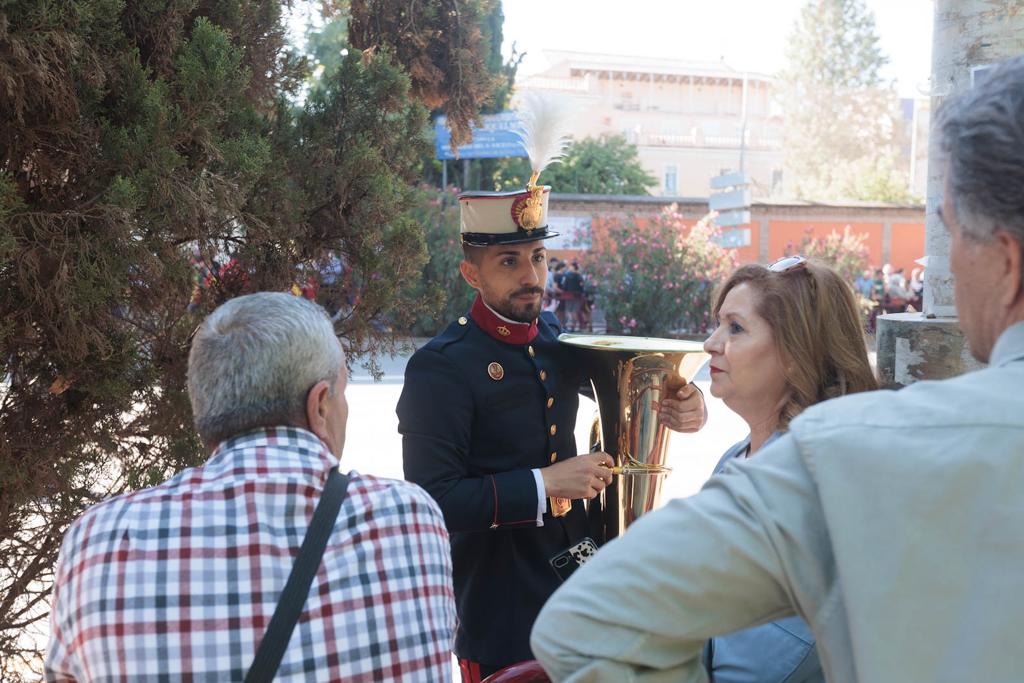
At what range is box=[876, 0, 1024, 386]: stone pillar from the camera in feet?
12.4

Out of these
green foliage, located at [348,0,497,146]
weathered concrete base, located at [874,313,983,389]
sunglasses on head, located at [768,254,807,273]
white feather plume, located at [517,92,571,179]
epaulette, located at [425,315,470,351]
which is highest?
green foliage, located at [348,0,497,146]

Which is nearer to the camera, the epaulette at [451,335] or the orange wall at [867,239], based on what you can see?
the epaulette at [451,335]

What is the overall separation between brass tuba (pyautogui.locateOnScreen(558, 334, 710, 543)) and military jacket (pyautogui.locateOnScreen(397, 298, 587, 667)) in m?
0.19

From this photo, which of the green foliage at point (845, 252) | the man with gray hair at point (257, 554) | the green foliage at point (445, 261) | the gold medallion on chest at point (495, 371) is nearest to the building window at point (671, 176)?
the green foliage at point (845, 252)

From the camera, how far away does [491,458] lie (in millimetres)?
2699

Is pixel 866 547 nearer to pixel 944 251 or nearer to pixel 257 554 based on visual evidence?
pixel 257 554

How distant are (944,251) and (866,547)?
353 centimetres

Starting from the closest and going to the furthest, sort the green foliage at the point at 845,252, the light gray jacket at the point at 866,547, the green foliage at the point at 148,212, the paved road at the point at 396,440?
the light gray jacket at the point at 866,547, the green foliage at the point at 148,212, the paved road at the point at 396,440, the green foliage at the point at 845,252

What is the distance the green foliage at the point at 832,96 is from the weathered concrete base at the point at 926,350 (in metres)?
52.3

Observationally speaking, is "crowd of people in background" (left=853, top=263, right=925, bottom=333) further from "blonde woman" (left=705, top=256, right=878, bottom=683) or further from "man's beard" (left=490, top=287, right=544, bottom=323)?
"blonde woman" (left=705, top=256, right=878, bottom=683)

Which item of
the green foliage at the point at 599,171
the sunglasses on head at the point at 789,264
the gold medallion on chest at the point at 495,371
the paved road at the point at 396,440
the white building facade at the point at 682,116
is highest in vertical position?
the white building facade at the point at 682,116

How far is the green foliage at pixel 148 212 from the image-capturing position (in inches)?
94.7

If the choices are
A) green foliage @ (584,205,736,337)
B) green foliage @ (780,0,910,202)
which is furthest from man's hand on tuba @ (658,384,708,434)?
green foliage @ (780,0,910,202)

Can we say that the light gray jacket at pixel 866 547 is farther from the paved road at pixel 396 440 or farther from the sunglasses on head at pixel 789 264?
the paved road at pixel 396 440
